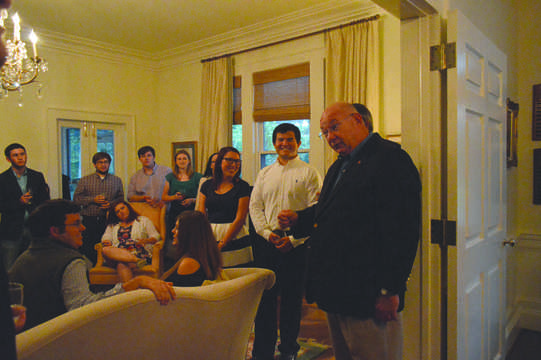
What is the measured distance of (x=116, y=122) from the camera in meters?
6.01

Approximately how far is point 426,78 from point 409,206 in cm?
68

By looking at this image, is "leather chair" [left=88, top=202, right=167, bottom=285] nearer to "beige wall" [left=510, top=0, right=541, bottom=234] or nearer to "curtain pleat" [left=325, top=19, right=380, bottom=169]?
"curtain pleat" [left=325, top=19, right=380, bottom=169]

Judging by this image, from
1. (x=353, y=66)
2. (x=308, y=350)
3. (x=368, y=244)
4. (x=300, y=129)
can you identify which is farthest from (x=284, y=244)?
(x=300, y=129)

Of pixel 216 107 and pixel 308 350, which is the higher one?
pixel 216 107

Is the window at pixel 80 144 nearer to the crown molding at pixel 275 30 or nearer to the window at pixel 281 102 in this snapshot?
the crown molding at pixel 275 30

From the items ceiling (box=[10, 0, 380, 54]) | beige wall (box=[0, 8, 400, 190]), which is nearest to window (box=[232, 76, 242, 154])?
beige wall (box=[0, 8, 400, 190])

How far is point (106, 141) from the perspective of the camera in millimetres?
6062

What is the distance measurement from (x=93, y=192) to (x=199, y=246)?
11.1ft

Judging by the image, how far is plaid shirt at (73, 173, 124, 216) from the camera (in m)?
4.89

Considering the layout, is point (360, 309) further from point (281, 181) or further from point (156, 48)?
point (156, 48)

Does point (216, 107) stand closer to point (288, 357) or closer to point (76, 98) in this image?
point (76, 98)

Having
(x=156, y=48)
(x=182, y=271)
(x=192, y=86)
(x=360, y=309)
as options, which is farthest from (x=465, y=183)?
(x=156, y=48)

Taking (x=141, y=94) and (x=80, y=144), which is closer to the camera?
(x=80, y=144)

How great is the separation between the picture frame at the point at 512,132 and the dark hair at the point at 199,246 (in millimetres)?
2143
